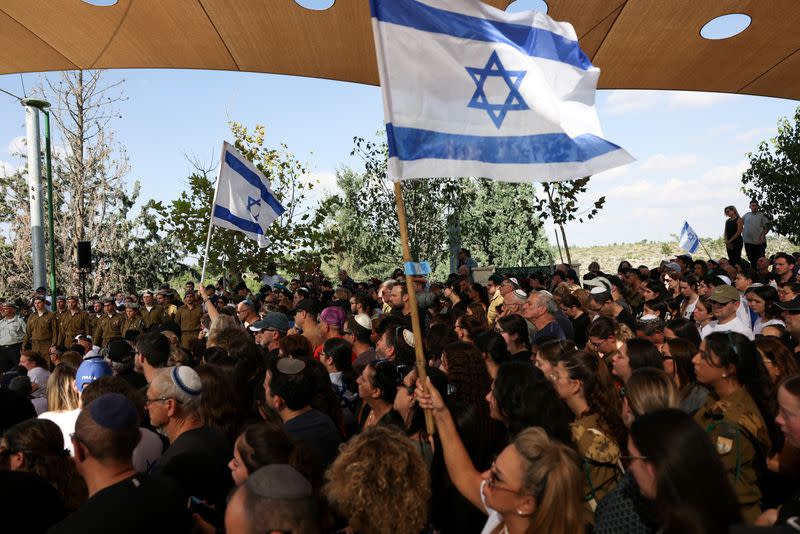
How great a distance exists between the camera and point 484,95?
4.86 m

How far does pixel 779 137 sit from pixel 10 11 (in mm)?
25597

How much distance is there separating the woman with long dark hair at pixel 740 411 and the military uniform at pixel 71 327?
14704 millimetres

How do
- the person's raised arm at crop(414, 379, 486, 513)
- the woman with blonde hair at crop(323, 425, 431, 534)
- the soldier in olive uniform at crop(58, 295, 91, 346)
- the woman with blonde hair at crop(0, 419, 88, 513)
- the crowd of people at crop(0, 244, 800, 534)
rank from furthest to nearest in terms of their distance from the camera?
the soldier in olive uniform at crop(58, 295, 91, 346) < the woman with blonde hair at crop(0, 419, 88, 513) < the person's raised arm at crop(414, 379, 486, 513) < the woman with blonde hair at crop(323, 425, 431, 534) < the crowd of people at crop(0, 244, 800, 534)

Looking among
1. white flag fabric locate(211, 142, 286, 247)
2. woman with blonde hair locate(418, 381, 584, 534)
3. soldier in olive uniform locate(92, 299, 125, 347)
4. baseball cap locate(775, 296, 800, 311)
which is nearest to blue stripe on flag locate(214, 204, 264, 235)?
white flag fabric locate(211, 142, 286, 247)

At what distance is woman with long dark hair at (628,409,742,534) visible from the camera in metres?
2.30

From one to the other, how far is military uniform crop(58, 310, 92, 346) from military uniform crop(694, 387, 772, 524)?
15076 millimetres

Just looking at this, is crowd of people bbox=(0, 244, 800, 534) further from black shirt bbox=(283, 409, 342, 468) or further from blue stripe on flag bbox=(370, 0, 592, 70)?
blue stripe on flag bbox=(370, 0, 592, 70)

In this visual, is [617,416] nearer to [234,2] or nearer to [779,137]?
[234,2]

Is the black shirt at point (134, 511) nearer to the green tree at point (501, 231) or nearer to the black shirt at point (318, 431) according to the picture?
the black shirt at point (318, 431)

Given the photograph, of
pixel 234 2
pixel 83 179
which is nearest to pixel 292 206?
pixel 234 2

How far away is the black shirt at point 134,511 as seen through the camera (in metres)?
2.73

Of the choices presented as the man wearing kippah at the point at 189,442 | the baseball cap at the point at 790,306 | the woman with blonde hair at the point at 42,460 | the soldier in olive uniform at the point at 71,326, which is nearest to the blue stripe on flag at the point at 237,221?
the man wearing kippah at the point at 189,442

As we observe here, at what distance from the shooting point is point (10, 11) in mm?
10430

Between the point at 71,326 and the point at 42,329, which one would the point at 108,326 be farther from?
the point at 42,329
